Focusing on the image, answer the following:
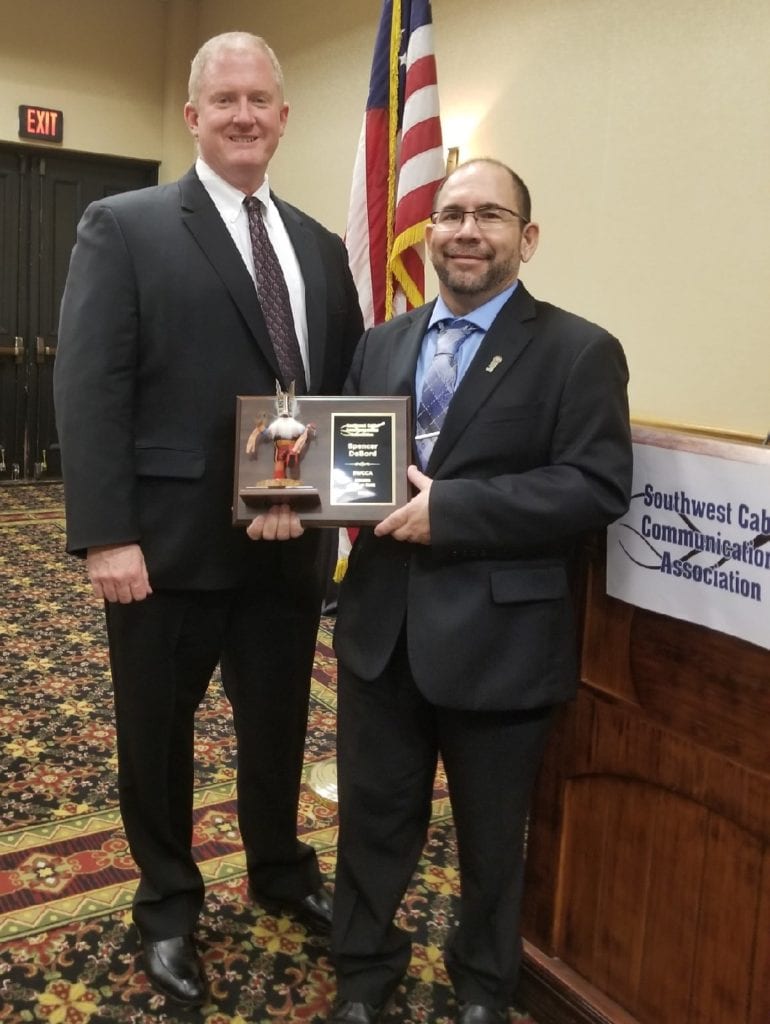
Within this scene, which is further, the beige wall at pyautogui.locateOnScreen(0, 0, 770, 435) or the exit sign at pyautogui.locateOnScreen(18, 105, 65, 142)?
the exit sign at pyautogui.locateOnScreen(18, 105, 65, 142)

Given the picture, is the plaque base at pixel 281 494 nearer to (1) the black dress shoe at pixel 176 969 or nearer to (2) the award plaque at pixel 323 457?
(2) the award plaque at pixel 323 457

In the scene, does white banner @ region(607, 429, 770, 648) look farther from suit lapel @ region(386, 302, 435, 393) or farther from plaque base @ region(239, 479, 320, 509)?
plaque base @ region(239, 479, 320, 509)

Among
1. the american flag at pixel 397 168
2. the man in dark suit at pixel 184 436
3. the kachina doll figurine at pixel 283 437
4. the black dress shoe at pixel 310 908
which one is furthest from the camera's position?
the american flag at pixel 397 168

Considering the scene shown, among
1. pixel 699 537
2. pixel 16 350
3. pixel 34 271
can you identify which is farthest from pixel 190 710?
pixel 34 271

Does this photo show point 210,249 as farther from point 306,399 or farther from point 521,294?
point 521,294

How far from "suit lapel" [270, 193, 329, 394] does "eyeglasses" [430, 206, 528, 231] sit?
0.36 m

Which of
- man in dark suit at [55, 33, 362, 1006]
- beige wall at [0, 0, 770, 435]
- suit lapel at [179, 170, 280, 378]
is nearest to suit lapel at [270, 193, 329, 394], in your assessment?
man in dark suit at [55, 33, 362, 1006]

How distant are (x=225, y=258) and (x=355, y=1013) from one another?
1.35 metres

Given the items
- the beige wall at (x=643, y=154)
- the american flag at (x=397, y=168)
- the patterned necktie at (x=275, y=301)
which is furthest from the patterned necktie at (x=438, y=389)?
the beige wall at (x=643, y=154)

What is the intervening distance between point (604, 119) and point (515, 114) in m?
0.54

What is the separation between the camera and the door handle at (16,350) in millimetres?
6715

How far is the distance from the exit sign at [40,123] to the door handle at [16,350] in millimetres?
1315

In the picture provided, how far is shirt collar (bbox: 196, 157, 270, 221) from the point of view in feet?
6.00

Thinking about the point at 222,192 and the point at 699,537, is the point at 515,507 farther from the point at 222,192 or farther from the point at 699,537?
the point at 222,192
